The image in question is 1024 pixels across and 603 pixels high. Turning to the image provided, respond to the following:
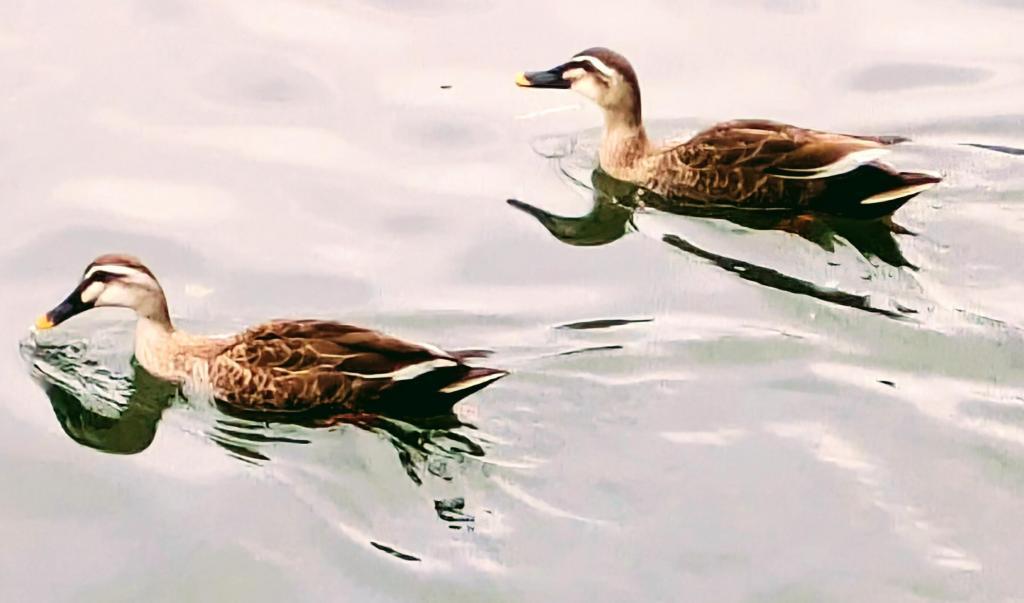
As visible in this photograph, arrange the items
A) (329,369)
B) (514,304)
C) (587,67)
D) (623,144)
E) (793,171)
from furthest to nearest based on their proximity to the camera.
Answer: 1. (587,67)
2. (623,144)
3. (793,171)
4. (514,304)
5. (329,369)

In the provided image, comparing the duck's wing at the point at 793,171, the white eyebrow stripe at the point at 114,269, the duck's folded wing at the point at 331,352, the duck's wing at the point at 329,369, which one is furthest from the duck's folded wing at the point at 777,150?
the white eyebrow stripe at the point at 114,269

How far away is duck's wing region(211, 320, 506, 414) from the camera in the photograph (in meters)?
5.92

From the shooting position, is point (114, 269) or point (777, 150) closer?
point (114, 269)

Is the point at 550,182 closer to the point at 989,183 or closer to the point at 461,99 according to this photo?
the point at 461,99

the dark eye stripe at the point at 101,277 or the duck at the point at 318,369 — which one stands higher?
the dark eye stripe at the point at 101,277

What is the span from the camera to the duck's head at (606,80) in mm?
8172

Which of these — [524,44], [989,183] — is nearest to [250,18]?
[524,44]

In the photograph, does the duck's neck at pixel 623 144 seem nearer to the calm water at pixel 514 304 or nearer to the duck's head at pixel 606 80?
the duck's head at pixel 606 80

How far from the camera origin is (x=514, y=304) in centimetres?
699

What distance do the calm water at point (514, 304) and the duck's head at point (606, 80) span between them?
34 centimetres

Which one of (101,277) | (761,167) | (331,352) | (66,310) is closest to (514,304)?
(331,352)

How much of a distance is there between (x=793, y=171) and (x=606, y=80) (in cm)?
120

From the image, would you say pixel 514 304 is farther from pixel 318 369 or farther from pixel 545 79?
pixel 545 79

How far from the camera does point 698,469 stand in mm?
5832
